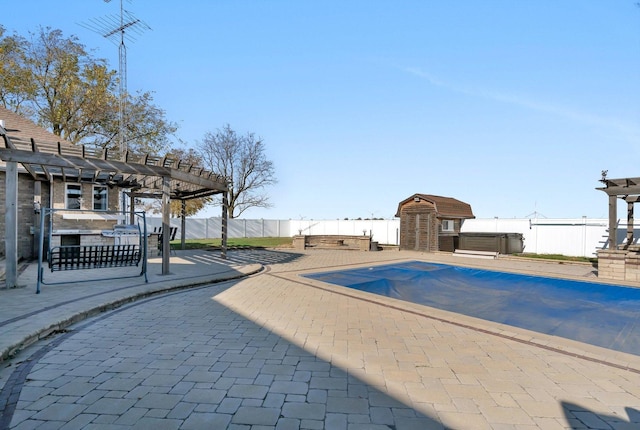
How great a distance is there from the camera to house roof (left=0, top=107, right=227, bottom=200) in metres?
6.95

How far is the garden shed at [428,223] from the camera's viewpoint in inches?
719

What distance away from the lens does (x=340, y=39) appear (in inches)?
455

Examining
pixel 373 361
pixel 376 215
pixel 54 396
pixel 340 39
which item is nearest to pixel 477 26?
pixel 340 39

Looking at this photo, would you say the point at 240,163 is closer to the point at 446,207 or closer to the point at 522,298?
the point at 446,207

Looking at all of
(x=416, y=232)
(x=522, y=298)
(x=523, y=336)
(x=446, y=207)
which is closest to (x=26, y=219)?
(x=523, y=336)

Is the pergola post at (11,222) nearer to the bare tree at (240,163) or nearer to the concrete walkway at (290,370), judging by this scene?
the concrete walkway at (290,370)

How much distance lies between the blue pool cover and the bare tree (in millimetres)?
23282

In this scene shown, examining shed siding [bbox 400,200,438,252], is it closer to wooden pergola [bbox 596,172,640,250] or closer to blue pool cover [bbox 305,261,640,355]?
blue pool cover [bbox 305,261,640,355]

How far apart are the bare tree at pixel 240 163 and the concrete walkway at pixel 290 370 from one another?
27190mm

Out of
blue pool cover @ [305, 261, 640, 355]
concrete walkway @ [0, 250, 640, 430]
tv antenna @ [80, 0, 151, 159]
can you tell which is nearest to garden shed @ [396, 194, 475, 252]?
blue pool cover @ [305, 261, 640, 355]

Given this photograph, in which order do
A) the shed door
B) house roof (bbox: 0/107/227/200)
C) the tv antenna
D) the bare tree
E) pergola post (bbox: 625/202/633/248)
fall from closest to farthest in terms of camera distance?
house roof (bbox: 0/107/227/200) < pergola post (bbox: 625/202/633/248) < the tv antenna < the shed door < the bare tree

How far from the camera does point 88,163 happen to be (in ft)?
25.4

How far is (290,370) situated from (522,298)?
8460 millimetres

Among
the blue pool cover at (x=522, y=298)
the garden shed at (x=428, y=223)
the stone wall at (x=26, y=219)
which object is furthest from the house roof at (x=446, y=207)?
the stone wall at (x=26, y=219)
